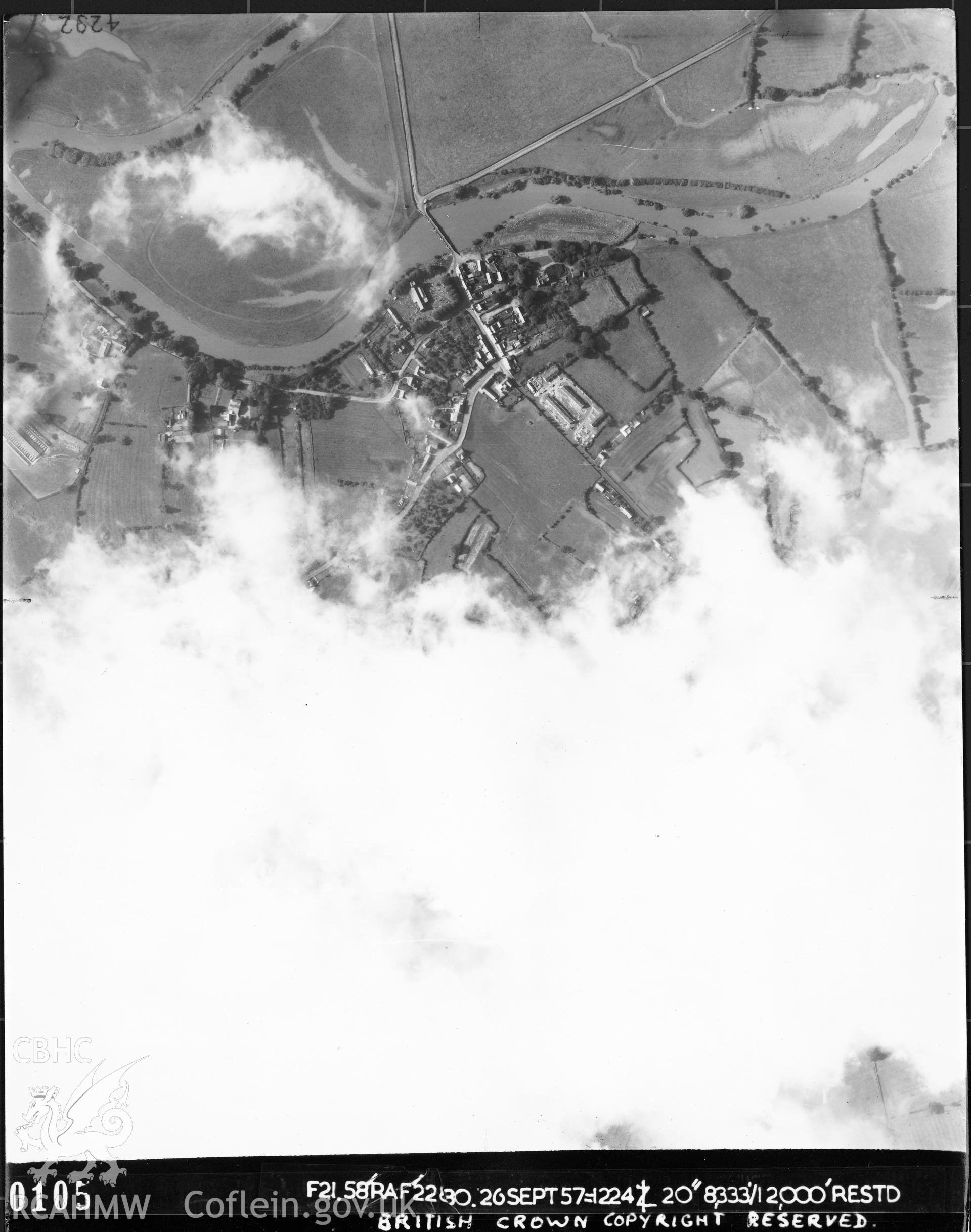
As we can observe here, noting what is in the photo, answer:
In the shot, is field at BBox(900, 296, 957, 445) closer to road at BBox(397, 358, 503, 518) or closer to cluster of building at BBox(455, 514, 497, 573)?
road at BBox(397, 358, 503, 518)

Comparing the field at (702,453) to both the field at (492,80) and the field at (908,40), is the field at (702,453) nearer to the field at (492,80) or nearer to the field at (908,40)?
the field at (492,80)

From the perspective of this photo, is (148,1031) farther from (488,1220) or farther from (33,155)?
(33,155)

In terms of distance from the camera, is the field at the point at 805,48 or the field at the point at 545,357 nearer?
the field at the point at 805,48

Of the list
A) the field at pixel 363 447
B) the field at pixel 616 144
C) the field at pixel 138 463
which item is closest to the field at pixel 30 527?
the field at pixel 138 463

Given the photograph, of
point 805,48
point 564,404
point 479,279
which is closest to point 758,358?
point 564,404

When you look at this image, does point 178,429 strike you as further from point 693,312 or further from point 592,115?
point 693,312

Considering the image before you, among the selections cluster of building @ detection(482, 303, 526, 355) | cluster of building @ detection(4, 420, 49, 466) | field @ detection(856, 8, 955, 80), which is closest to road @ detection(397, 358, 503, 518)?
cluster of building @ detection(482, 303, 526, 355)
